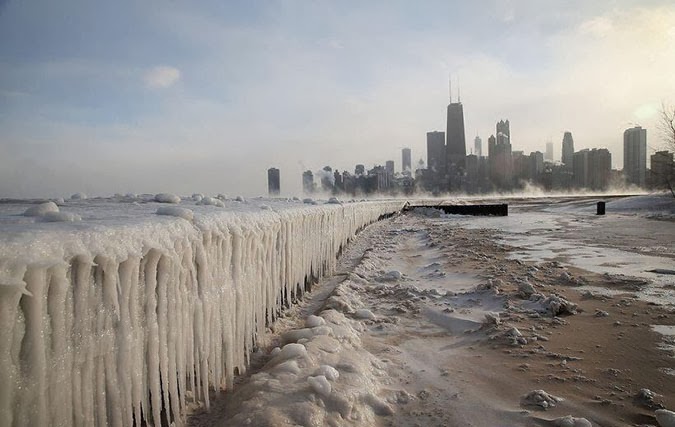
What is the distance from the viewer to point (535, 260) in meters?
7.93

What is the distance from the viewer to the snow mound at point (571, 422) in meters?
2.40

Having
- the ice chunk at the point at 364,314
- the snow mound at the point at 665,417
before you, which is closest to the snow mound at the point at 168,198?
the ice chunk at the point at 364,314

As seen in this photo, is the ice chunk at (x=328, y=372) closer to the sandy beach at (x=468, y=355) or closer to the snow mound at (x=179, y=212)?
the sandy beach at (x=468, y=355)

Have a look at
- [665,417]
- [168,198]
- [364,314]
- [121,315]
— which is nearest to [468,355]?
[364,314]

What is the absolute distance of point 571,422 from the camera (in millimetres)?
2432

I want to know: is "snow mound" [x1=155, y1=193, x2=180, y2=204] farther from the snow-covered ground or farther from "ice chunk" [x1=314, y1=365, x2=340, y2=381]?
"ice chunk" [x1=314, y1=365, x2=340, y2=381]

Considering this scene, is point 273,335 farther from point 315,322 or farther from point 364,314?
point 364,314

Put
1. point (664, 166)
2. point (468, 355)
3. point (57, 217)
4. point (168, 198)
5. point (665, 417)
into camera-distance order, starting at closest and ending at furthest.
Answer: point (57, 217) < point (665, 417) < point (468, 355) < point (168, 198) < point (664, 166)

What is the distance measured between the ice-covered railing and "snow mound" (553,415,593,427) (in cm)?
231

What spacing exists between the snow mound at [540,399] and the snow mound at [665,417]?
21.3 inches

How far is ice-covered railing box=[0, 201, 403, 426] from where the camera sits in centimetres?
150

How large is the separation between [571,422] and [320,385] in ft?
5.29

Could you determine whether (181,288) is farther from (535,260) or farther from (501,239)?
(501,239)

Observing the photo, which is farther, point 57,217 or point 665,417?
point 665,417
